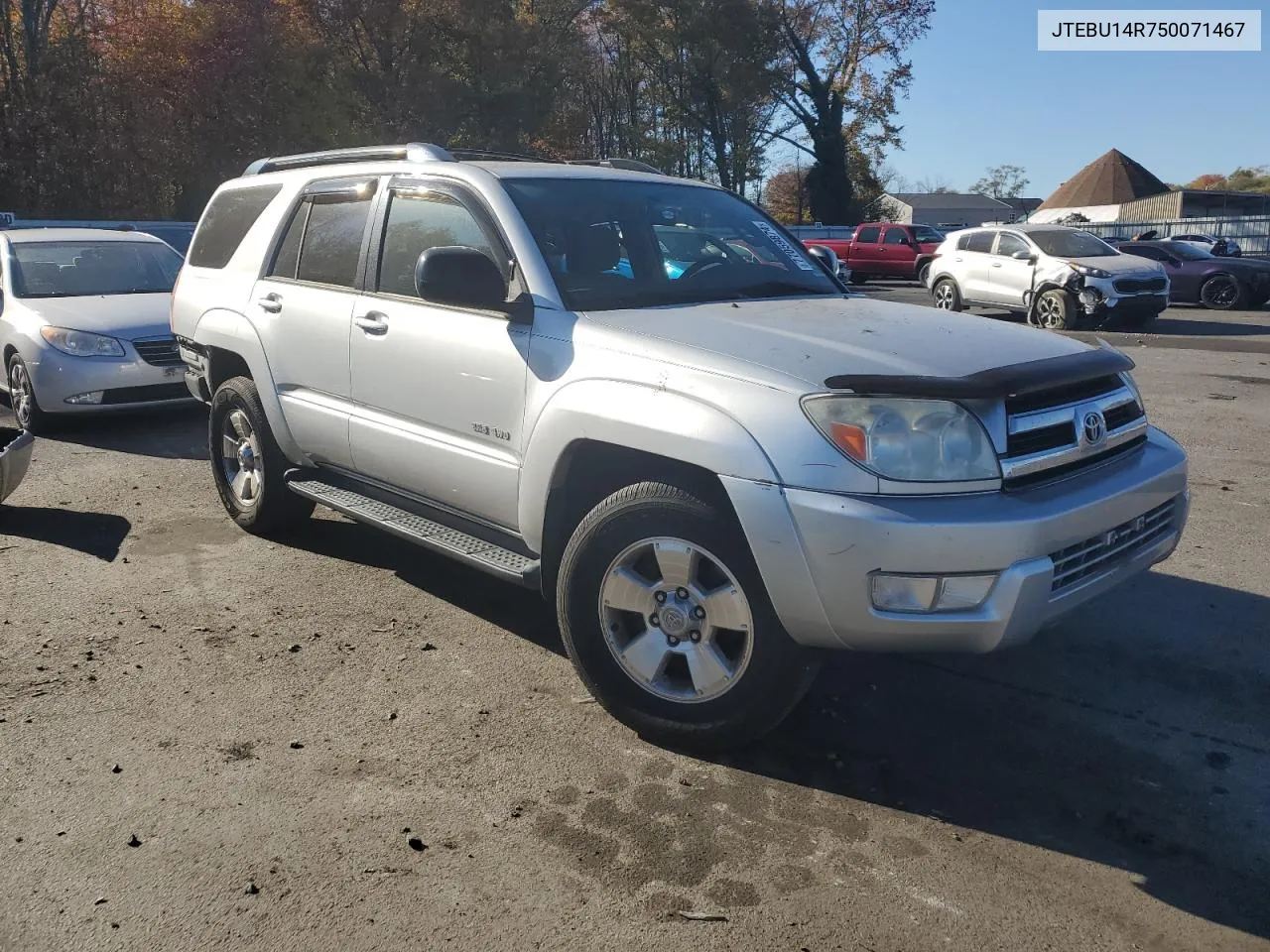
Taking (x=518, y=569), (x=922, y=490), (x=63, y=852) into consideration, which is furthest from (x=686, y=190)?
(x=63, y=852)

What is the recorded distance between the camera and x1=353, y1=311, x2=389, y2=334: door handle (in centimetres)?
454

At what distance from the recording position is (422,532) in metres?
4.36

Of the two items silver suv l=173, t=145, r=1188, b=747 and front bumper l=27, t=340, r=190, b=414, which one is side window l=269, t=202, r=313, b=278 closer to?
silver suv l=173, t=145, r=1188, b=747

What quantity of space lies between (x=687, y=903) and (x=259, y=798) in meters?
1.37

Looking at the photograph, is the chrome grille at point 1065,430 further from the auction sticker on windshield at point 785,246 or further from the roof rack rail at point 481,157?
the roof rack rail at point 481,157

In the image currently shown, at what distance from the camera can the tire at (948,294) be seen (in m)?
18.8

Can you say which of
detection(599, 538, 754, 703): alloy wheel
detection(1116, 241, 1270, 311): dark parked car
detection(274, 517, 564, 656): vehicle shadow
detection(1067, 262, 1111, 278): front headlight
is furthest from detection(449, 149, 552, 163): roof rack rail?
detection(1116, 241, 1270, 311): dark parked car

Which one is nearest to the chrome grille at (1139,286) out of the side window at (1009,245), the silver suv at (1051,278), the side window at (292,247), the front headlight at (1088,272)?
the silver suv at (1051,278)

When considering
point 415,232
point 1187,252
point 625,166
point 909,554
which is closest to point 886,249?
point 1187,252

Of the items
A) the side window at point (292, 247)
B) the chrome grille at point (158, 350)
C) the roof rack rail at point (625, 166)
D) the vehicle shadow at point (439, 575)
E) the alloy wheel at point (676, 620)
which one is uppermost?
the roof rack rail at point (625, 166)

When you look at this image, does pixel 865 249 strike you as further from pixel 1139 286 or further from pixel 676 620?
pixel 676 620

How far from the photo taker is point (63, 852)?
300 cm

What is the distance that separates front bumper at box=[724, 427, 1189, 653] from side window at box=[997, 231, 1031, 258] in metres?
15.5

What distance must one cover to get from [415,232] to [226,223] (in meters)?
1.98
